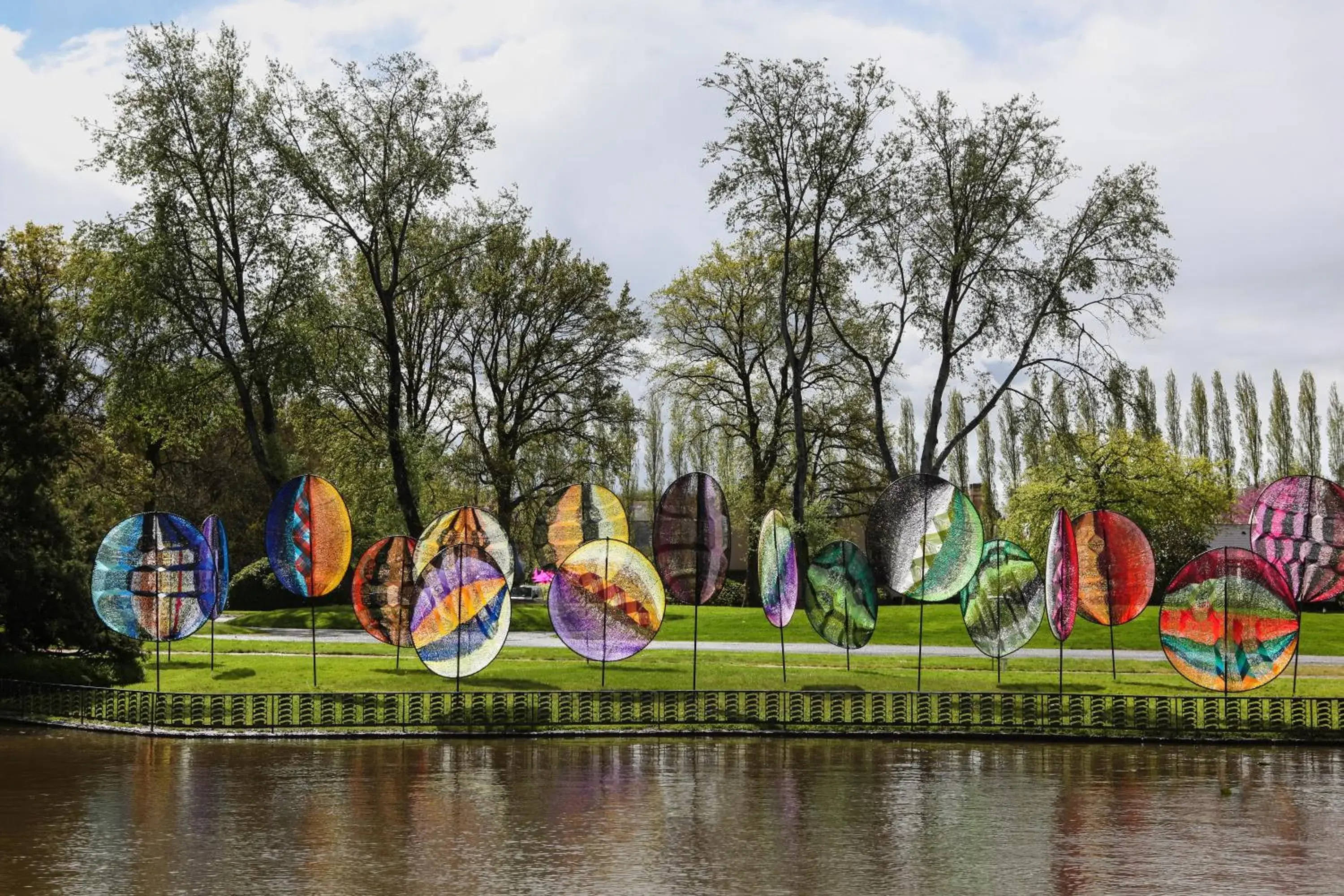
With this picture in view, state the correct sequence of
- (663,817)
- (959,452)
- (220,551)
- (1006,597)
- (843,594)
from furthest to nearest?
(959,452) < (220,551) < (843,594) < (1006,597) < (663,817)

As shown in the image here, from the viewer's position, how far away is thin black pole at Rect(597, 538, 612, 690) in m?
30.4

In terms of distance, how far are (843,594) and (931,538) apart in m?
3.55

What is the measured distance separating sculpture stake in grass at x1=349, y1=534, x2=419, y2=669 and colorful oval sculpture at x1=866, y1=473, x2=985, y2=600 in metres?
12.7

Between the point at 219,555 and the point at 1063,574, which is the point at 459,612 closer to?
the point at 219,555

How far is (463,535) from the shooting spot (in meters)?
31.1

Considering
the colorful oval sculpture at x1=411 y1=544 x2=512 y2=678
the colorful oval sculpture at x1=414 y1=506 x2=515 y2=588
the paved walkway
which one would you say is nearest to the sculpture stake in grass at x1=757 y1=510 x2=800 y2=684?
the paved walkway

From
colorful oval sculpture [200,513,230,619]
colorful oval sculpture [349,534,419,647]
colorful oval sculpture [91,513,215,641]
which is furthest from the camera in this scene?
colorful oval sculpture [200,513,230,619]

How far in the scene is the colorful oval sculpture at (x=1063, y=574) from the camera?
31.7 m

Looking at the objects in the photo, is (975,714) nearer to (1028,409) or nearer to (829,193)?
(1028,409)

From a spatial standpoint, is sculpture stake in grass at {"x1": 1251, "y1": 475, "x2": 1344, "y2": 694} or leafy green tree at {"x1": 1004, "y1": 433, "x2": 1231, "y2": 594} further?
leafy green tree at {"x1": 1004, "y1": 433, "x2": 1231, "y2": 594}

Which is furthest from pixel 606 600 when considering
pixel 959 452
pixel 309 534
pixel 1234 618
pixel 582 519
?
pixel 959 452

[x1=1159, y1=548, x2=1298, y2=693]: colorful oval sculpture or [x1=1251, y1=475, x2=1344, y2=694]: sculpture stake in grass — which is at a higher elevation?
[x1=1251, y1=475, x2=1344, y2=694]: sculpture stake in grass

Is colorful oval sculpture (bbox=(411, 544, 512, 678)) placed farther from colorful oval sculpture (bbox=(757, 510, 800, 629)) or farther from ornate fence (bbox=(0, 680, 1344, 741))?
colorful oval sculpture (bbox=(757, 510, 800, 629))

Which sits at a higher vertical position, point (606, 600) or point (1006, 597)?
point (606, 600)
